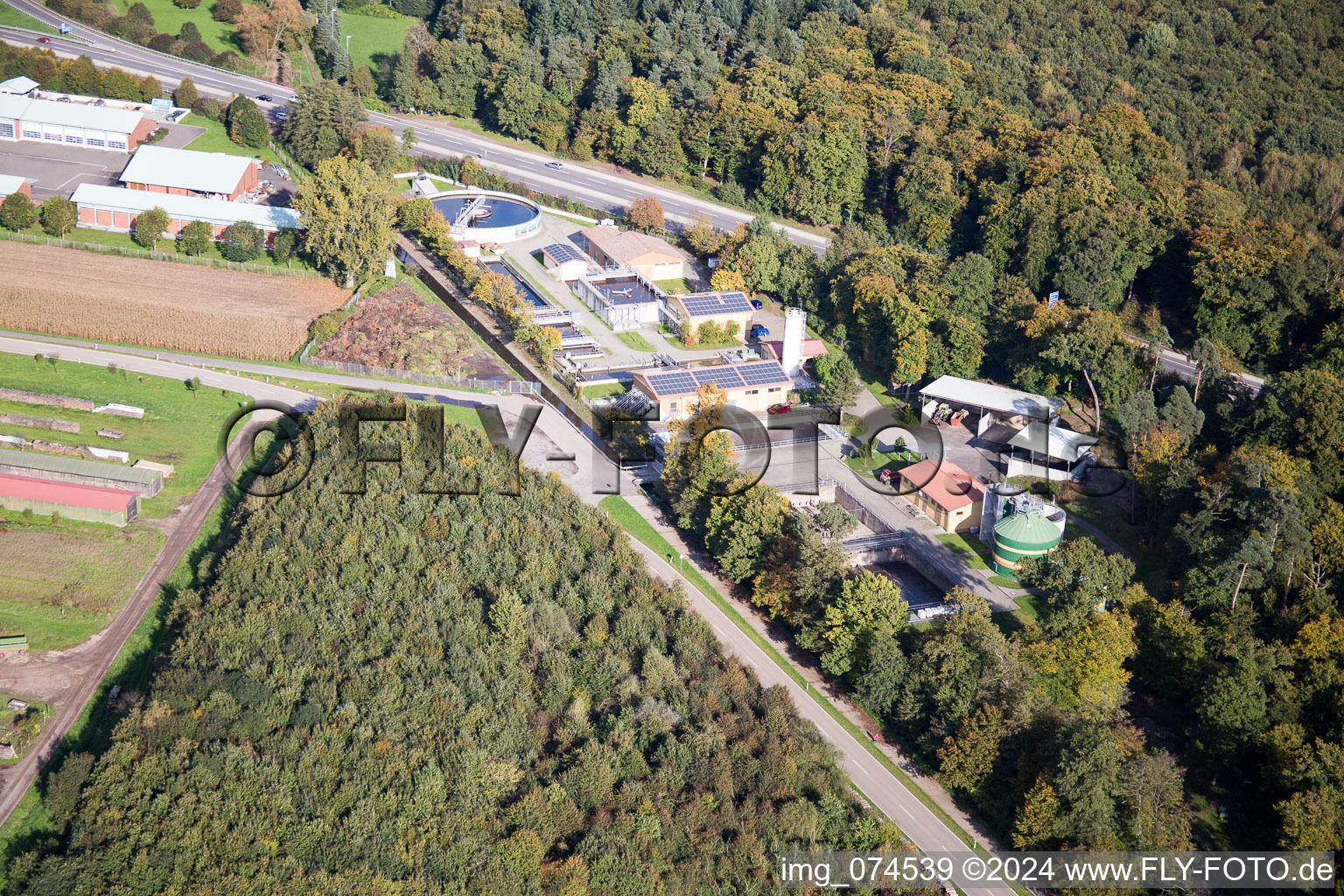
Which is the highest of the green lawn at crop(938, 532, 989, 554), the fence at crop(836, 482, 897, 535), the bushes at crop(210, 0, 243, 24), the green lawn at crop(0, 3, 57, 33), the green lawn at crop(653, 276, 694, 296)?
the bushes at crop(210, 0, 243, 24)

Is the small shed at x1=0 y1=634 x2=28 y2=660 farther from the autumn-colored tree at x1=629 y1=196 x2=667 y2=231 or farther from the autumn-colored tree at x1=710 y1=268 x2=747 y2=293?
the autumn-colored tree at x1=629 y1=196 x2=667 y2=231

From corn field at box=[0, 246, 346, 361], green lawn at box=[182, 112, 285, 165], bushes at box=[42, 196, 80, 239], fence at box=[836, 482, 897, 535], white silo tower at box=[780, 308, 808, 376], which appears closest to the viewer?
fence at box=[836, 482, 897, 535]

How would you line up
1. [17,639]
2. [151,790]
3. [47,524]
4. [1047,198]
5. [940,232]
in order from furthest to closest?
[940,232]
[1047,198]
[47,524]
[17,639]
[151,790]

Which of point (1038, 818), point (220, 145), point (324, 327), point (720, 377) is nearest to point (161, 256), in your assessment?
point (324, 327)

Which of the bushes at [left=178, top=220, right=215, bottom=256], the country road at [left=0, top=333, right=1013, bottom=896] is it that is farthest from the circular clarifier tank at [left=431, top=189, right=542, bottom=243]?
the country road at [left=0, top=333, right=1013, bottom=896]

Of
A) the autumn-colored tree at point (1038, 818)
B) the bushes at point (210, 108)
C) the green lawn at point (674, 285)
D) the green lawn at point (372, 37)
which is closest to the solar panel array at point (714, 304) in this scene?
the green lawn at point (674, 285)

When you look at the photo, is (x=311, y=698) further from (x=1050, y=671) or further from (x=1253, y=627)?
(x=1253, y=627)

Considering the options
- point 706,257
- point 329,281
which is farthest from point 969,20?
point 329,281
